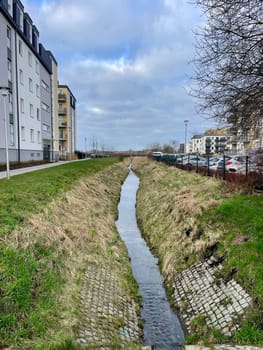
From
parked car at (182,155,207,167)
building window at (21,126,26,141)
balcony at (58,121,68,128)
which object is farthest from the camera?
balcony at (58,121,68,128)

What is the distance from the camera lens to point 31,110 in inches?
1315

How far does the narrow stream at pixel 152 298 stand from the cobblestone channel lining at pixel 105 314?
324mm

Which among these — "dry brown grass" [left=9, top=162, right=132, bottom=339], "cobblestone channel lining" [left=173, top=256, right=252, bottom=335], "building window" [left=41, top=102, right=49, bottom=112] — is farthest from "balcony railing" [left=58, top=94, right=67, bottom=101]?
"cobblestone channel lining" [left=173, top=256, right=252, bottom=335]

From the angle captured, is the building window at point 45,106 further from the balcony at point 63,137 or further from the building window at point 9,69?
the balcony at point 63,137

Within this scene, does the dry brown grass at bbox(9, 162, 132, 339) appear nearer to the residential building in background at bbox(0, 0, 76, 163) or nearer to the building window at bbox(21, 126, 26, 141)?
the residential building in background at bbox(0, 0, 76, 163)

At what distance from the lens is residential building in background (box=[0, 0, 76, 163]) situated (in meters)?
25.1

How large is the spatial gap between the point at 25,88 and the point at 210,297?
3044 cm

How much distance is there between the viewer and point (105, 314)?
17.9 ft

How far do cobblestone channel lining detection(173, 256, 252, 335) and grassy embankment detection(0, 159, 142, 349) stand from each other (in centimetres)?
131

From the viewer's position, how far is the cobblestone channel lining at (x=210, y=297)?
503 centimetres

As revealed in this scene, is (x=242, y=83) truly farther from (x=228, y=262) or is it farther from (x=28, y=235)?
(x=28, y=235)

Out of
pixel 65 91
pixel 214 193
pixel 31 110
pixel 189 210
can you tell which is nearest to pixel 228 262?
pixel 189 210

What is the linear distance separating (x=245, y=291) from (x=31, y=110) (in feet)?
107

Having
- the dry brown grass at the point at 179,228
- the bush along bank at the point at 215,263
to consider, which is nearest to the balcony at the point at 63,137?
the dry brown grass at the point at 179,228
